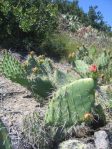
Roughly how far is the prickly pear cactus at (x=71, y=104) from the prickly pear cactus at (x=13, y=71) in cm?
100

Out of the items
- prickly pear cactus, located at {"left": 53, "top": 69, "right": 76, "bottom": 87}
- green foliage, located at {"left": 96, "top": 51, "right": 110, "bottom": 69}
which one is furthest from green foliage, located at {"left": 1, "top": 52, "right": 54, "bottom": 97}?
green foliage, located at {"left": 96, "top": 51, "right": 110, "bottom": 69}

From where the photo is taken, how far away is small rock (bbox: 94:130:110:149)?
5.50 meters

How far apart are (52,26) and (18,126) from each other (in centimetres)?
593

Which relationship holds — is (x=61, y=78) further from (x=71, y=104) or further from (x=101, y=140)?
(x=101, y=140)

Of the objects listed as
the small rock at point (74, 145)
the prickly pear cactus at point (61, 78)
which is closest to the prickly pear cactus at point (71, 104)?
the small rock at point (74, 145)

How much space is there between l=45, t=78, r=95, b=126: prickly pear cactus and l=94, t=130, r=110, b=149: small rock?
10.6 inches

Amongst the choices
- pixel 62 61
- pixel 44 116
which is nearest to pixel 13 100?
pixel 44 116

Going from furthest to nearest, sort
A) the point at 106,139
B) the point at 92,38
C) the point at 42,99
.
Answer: the point at 92,38 < the point at 42,99 < the point at 106,139

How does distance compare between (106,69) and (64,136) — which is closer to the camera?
(64,136)

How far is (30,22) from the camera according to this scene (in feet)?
34.6

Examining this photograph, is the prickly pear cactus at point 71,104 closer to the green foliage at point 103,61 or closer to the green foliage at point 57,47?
the green foliage at point 103,61

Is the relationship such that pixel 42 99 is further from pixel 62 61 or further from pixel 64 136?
pixel 62 61

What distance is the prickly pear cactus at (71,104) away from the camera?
18.2ft

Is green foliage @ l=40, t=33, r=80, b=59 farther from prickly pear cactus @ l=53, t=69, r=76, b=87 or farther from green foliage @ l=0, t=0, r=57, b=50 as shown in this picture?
prickly pear cactus @ l=53, t=69, r=76, b=87
